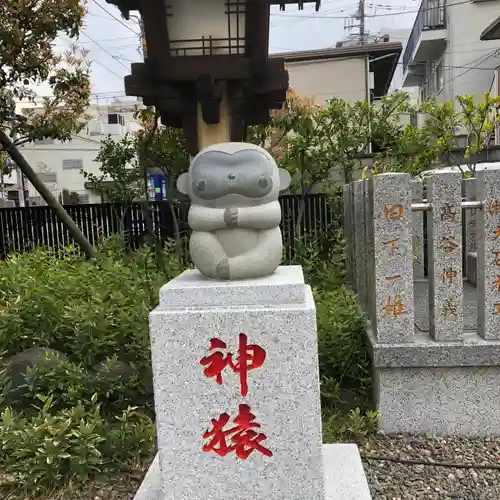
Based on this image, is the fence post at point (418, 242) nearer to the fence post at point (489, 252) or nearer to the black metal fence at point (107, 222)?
the black metal fence at point (107, 222)

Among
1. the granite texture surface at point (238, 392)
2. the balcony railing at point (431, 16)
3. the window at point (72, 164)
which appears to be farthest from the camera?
the window at point (72, 164)

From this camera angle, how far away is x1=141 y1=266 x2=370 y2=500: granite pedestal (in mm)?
2617

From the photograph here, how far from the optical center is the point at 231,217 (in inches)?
111

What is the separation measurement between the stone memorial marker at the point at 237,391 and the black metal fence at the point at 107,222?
633 cm

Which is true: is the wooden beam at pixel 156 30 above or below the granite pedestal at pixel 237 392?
above

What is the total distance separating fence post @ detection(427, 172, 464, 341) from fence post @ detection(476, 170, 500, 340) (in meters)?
0.17

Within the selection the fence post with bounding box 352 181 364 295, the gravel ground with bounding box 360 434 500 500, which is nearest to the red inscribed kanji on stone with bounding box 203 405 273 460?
the gravel ground with bounding box 360 434 500 500

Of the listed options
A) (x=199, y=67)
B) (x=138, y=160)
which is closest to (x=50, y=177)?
(x=138, y=160)

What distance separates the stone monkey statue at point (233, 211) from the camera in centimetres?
283

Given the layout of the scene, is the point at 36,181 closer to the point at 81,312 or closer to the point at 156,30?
the point at 81,312

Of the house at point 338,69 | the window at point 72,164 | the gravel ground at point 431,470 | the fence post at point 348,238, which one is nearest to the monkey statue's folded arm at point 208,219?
the gravel ground at point 431,470

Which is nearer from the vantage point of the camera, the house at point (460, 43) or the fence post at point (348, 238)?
the fence post at point (348, 238)

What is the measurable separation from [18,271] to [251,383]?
14.8 feet

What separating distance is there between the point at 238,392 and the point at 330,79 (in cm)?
1313
